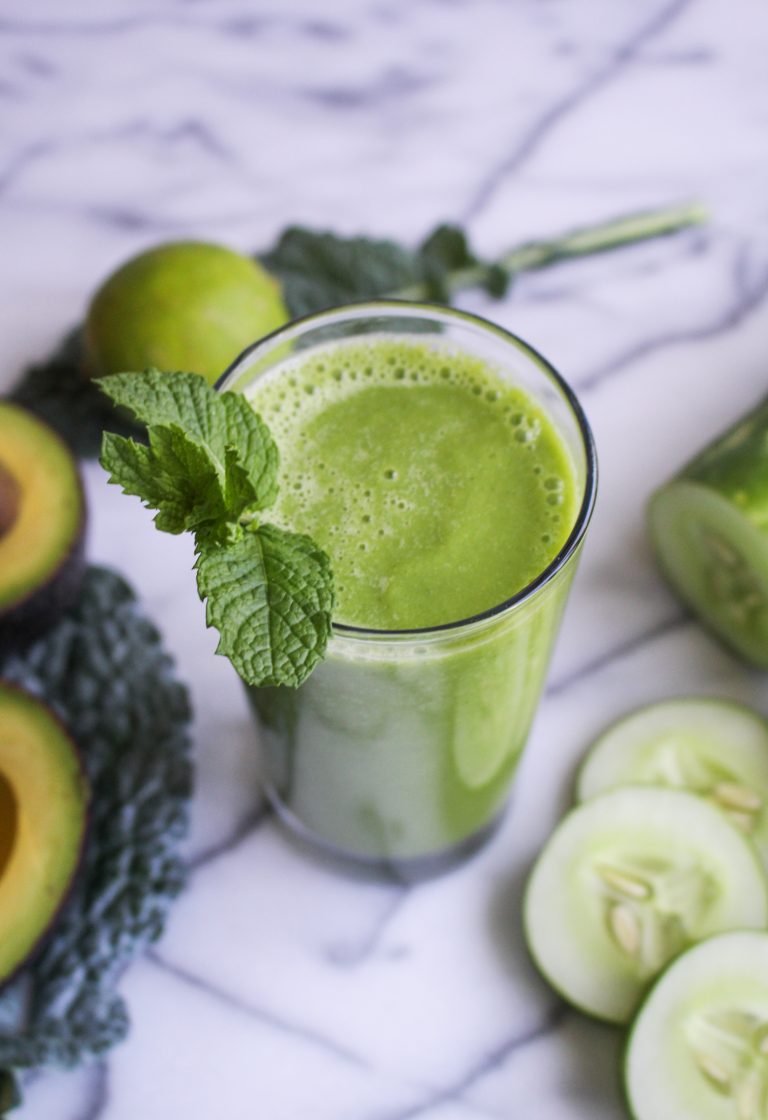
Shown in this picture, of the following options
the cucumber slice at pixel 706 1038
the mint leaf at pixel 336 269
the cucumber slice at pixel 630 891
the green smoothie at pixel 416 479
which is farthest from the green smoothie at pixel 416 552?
the mint leaf at pixel 336 269

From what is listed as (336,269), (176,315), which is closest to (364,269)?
(336,269)

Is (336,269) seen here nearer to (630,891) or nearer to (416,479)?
(416,479)

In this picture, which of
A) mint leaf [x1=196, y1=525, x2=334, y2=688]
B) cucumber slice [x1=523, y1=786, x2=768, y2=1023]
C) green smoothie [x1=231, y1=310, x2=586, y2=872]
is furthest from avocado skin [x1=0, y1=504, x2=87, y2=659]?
cucumber slice [x1=523, y1=786, x2=768, y2=1023]

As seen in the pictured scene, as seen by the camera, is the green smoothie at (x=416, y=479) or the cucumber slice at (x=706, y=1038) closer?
the green smoothie at (x=416, y=479)

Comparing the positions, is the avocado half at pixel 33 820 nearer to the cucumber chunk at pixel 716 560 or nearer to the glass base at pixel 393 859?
the glass base at pixel 393 859

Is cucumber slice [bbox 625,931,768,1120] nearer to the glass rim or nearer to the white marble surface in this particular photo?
the white marble surface

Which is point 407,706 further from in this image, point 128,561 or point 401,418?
point 128,561

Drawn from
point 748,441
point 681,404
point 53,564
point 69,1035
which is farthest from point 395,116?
point 69,1035
